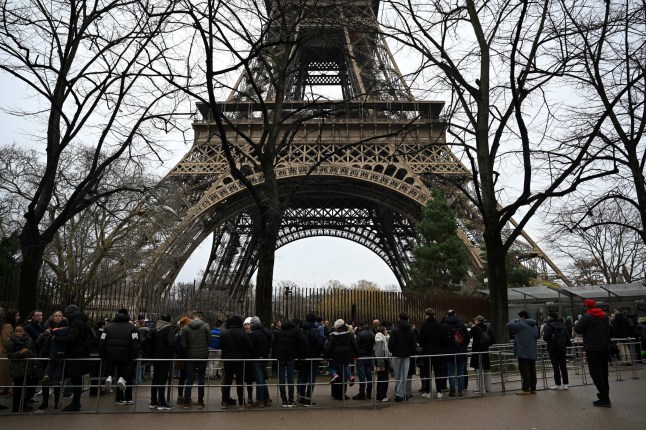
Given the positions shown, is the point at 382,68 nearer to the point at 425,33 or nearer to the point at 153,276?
the point at 425,33

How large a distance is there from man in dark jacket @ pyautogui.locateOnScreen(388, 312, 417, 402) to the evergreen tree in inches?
783

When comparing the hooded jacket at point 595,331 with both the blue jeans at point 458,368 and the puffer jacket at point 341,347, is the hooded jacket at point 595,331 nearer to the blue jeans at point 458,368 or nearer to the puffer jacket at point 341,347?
the blue jeans at point 458,368

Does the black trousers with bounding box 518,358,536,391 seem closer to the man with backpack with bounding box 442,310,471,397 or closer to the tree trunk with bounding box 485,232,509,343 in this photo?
the man with backpack with bounding box 442,310,471,397

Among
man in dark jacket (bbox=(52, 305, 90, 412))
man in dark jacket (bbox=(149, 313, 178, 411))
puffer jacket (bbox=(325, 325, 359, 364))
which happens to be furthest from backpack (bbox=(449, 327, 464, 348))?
man in dark jacket (bbox=(52, 305, 90, 412))

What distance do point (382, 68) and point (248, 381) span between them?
459 inches

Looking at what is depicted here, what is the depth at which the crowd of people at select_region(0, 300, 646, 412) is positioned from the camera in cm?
935

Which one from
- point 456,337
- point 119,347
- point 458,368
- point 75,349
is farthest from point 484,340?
point 75,349

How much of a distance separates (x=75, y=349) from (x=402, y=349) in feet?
18.9

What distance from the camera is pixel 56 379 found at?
9430mm

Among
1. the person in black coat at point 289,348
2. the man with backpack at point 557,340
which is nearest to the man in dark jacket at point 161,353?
the person in black coat at point 289,348

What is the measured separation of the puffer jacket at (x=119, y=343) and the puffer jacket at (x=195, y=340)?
883 millimetres

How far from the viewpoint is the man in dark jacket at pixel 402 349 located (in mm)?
10430

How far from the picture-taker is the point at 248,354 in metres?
9.93

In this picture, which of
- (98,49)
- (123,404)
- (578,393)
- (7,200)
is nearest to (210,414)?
(123,404)
